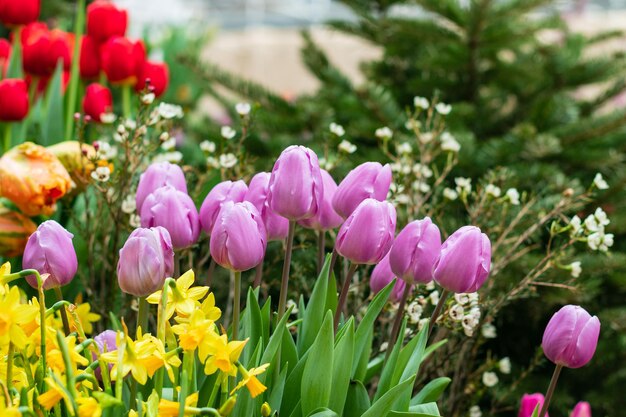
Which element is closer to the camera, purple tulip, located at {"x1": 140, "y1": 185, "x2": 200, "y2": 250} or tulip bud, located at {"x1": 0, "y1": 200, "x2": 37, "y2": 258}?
purple tulip, located at {"x1": 140, "y1": 185, "x2": 200, "y2": 250}

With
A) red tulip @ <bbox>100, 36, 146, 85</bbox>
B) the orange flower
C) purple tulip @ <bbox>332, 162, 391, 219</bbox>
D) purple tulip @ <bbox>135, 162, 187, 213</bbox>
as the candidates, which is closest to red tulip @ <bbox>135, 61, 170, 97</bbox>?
red tulip @ <bbox>100, 36, 146, 85</bbox>

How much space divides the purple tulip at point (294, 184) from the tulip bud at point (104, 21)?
2.93ft

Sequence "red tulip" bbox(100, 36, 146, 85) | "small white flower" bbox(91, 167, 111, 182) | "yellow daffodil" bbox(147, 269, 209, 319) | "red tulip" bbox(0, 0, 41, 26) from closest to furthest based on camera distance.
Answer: "yellow daffodil" bbox(147, 269, 209, 319), "small white flower" bbox(91, 167, 111, 182), "red tulip" bbox(100, 36, 146, 85), "red tulip" bbox(0, 0, 41, 26)

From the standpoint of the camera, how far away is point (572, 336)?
2.42 feet

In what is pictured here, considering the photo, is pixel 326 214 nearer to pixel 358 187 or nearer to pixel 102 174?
pixel 358 187

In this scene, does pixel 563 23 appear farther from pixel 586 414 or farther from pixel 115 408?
pixel 115 408

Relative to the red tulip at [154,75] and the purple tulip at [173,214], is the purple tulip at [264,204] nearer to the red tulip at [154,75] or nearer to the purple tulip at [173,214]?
the purple tulip at [173,214]

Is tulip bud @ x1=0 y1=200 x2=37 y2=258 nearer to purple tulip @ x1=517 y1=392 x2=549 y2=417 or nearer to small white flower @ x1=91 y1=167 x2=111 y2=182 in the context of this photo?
small white flower @ x1=91 y1=167 x2=111 y2=182

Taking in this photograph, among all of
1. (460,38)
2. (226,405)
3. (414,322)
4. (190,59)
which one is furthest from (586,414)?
(190,59)

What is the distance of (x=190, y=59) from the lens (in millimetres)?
1735

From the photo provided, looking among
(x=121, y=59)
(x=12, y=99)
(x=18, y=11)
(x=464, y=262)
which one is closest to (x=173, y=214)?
(x=464, y=262)

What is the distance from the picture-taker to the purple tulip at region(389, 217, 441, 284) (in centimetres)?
74

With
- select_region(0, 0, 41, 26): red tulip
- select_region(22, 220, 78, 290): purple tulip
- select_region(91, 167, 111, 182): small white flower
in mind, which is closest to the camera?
select_region(22, 220, 78, 290): purple tulip

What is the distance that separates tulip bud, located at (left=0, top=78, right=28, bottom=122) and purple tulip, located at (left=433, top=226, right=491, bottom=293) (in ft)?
2.69
